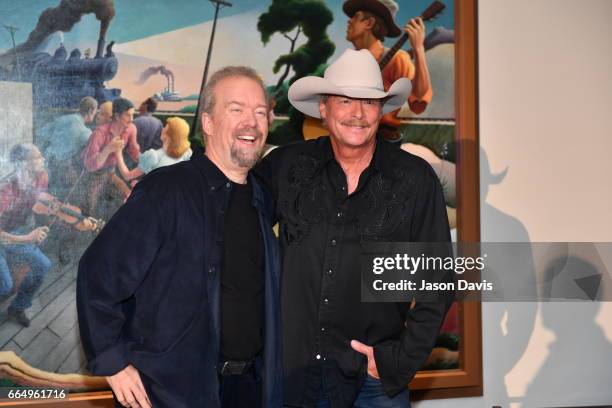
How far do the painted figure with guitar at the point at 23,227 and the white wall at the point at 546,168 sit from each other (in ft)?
6.60

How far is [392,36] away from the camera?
10.6 ft

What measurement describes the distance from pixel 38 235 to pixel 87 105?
0.60m

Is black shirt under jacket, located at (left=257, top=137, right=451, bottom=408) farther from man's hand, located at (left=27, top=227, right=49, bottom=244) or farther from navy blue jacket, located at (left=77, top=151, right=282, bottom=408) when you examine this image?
man's hand, located at (left=27, top=227, right=49, bottom=244)

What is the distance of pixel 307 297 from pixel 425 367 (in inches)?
51.3

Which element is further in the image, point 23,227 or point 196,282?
point 23,227

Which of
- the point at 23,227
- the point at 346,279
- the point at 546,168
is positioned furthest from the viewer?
the point at 546,168

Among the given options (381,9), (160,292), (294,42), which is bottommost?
(160,292)

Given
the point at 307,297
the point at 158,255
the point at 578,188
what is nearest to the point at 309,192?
the point at 307,297

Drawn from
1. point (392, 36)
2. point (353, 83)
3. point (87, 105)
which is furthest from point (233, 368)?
point (392, 36)

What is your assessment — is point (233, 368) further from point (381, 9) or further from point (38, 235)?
point (381, 9)

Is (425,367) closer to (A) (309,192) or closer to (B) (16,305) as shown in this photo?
(A) (309,192)

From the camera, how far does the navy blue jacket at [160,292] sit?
1833 millimetres

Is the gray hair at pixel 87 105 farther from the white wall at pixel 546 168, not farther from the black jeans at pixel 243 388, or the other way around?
the white wall at pixel 546 168

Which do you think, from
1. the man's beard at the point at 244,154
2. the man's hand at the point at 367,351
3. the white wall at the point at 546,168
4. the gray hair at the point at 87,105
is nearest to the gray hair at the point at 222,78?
the man's beard at the point at 244,154
